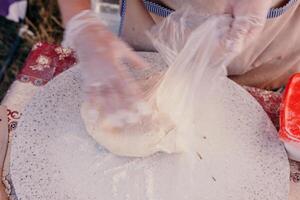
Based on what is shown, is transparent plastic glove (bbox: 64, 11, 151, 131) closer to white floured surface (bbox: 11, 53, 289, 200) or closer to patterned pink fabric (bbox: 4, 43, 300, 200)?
white floured surface (bbox: 11, 53, 289, 200)

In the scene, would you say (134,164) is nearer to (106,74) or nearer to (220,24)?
(106,74)

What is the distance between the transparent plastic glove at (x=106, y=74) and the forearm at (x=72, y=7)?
81mm

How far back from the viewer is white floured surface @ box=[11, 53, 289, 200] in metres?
0.93

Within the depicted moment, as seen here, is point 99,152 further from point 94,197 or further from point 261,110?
point 261,110

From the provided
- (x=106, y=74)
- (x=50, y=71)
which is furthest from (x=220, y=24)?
(x=50, y=71)

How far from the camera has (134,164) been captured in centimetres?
98

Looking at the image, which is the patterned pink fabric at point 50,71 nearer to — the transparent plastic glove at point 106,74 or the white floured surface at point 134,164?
the white floured surface at point 134,164

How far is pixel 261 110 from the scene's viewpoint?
109 centimetres

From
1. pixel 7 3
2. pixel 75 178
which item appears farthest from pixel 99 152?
pixel 7 3

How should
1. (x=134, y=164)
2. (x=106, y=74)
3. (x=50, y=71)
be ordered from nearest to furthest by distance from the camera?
(x=106, y=74)
(x=134, y=164)
(x=50, y=71)

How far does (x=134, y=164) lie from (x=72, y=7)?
1.24 ft

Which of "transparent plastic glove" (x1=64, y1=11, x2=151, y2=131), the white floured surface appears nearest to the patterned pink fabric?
the white floured surface

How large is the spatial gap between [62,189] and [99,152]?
0.37ft

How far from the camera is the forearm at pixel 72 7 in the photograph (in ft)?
3.50
